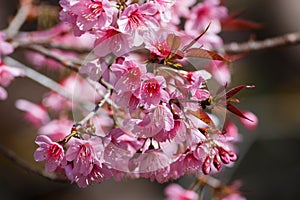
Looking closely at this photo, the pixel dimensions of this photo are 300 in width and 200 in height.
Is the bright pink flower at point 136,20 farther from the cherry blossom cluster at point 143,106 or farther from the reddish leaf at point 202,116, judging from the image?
the reddish leaf at point 202,116

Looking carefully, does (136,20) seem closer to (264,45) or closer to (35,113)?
(264,45)

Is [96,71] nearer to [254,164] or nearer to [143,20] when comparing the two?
[143,20]

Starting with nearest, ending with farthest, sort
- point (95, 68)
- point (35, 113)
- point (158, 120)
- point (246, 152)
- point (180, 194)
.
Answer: point (158, 120) < point (95, 68) < point (180, 194) < point (35, 113) < point (246, 152)

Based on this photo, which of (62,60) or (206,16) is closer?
(62,60)

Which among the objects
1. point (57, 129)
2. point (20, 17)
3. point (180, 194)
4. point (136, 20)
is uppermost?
point (136, 20)

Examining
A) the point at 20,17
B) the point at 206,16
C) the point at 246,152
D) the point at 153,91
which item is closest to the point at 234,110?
the point at 153,91

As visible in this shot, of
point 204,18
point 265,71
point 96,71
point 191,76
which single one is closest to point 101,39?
point 96,71

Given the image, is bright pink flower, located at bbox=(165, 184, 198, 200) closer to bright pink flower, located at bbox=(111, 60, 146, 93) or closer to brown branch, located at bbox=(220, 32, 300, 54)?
brown branch, located at bbox=(220, 32, 300, 54)
